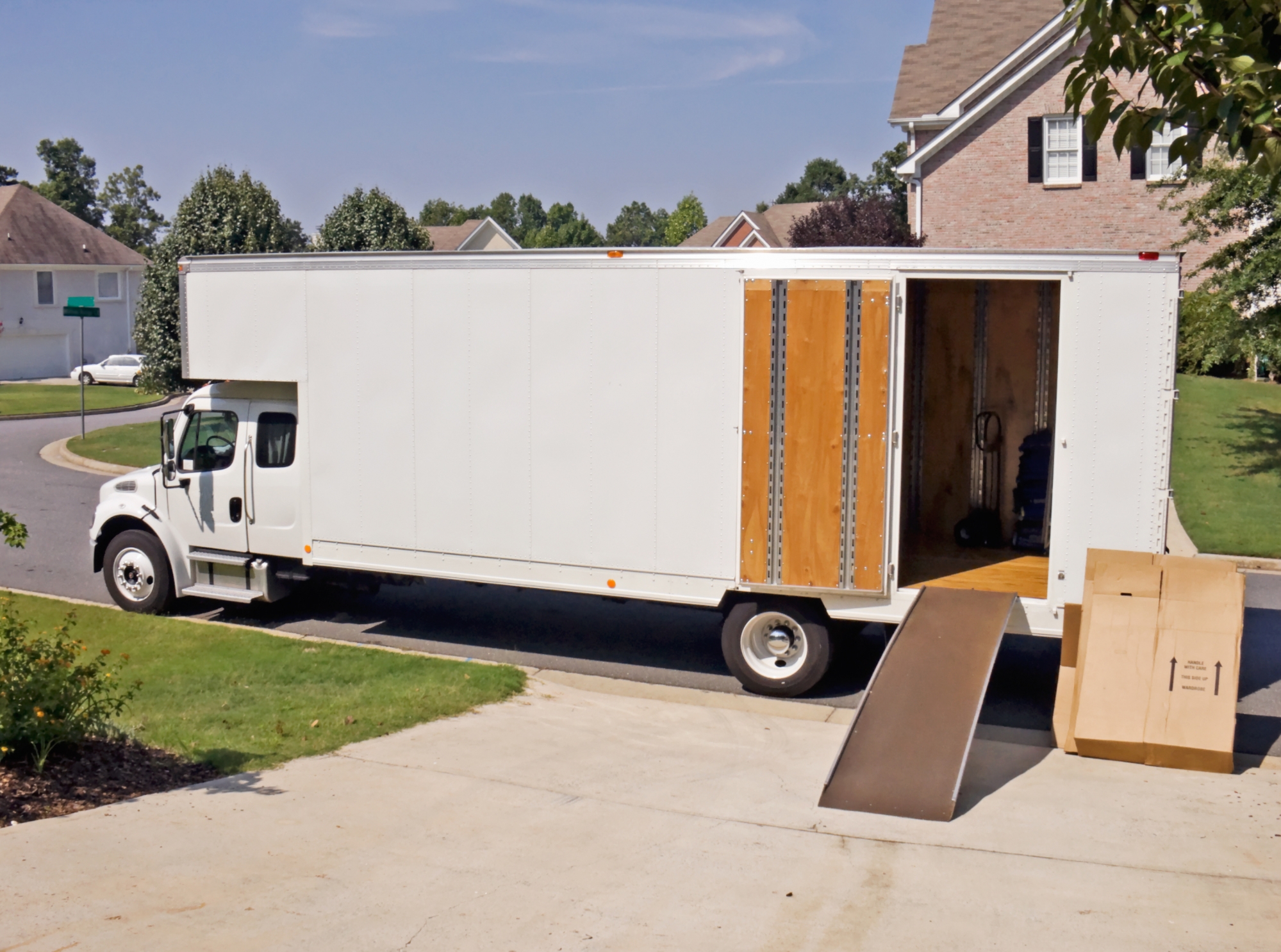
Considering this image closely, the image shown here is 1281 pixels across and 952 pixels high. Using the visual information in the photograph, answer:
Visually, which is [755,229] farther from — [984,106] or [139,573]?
[139,573]

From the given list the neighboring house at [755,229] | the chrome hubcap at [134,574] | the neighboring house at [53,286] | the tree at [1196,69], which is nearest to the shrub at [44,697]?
the chrome hubcap at [134,574]

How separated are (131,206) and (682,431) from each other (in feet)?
384

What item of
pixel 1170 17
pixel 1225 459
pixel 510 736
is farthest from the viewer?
pixel 1225 459

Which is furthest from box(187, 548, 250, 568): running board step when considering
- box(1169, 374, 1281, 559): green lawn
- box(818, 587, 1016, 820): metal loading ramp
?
box(1169, 374, 1281, 559): green lawn

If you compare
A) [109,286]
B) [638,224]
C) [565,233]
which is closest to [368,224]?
[109,286]

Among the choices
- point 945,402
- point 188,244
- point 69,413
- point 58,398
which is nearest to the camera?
point 945,402

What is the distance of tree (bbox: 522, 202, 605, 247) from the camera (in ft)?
449

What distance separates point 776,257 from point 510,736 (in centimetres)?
422

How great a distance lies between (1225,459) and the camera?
2127 centimetres

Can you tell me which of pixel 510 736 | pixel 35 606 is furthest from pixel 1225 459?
pixel 35 606

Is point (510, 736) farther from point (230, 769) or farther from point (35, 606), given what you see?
point (35, 606)

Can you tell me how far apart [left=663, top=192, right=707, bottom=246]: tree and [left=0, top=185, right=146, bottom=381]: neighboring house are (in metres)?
58.8

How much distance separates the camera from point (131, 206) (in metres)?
114

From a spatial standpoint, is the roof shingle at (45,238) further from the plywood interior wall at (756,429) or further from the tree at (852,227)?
the plywood interior wall at (756,429)
